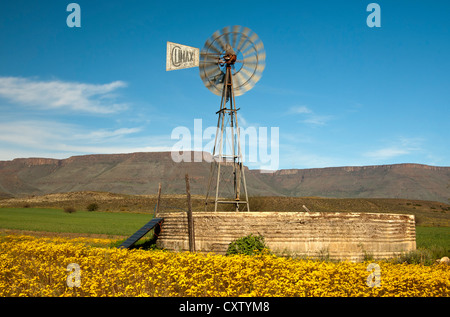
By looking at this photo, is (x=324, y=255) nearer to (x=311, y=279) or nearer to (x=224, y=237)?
(x=224, y=237)

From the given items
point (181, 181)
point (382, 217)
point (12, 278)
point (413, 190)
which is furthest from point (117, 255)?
point (413, 190)

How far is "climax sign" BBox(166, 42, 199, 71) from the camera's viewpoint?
21438mm

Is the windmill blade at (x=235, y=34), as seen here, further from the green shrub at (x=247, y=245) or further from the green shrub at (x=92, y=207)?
the green shrub at (x=92, y=207)

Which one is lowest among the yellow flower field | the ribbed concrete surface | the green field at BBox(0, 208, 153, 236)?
the green field at BBox(0, 208, 153, 236)

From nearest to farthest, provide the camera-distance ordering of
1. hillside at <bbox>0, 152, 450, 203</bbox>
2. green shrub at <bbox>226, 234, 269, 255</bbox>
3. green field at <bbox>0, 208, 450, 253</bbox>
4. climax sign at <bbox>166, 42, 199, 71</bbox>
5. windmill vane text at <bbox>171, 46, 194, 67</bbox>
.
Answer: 1. green shrub at <bbox>226, 234, 269, 255</bbox>
2. climax sign at <bbox>166, 42, 199, 71</bbox>
3. windmill vane text at <bbox>171, 46, 194, 67</bbox>
4. green field at <bbox>0, 208, 450, 253</bbox>
5. hillside at <bbox>0, 152, 450, 203</bbox>

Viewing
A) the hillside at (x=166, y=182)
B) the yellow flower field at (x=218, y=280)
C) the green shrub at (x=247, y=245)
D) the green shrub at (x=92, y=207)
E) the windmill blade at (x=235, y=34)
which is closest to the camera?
the yellow flower field at (x=218, y=280)

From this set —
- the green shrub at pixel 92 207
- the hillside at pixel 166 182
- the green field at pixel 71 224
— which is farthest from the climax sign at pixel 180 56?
the hillside at pixel 166 182

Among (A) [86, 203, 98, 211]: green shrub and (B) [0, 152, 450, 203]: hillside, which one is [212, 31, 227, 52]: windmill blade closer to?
(A) [86, 203, 98, 211]: green shrub

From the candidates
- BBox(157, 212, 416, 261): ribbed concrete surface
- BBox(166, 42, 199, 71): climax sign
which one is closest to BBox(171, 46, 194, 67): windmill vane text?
BBox(166, 42, 199, 71): climax sign

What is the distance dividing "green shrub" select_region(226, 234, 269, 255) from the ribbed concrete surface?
0.72ft

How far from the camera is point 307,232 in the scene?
52.0ft

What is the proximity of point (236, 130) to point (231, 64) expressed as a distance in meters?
4.26

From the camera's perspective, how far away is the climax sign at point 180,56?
21438 millimetres

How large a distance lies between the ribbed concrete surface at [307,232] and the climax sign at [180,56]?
9060mm
